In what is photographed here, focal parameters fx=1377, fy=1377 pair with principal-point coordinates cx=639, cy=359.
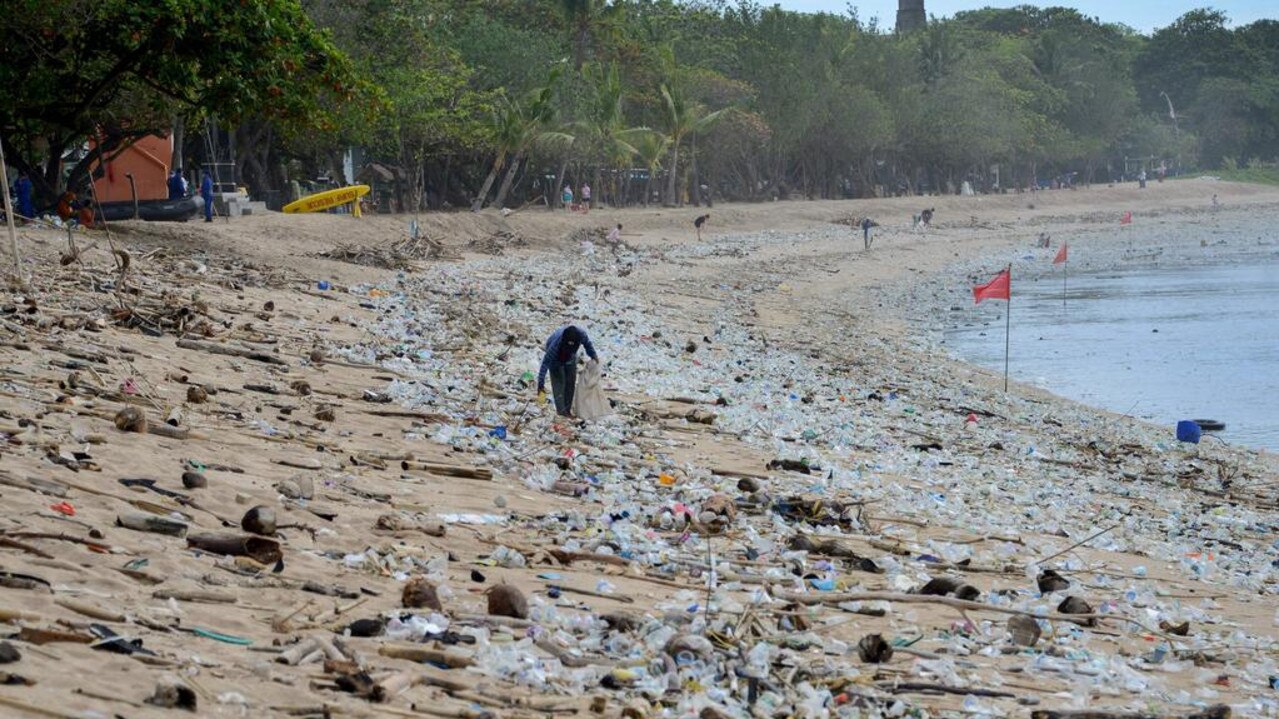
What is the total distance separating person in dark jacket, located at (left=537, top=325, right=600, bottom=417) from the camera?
Result: 41.7 feet

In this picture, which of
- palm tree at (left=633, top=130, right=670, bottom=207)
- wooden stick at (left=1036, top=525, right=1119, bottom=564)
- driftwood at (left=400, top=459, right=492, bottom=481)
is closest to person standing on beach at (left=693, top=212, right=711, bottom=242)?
palm tree at (left=633, top=130, right=670, bottom=207)

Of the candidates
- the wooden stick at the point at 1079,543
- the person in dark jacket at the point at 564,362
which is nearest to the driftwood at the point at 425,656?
the wooden stick at the point at 1079,543

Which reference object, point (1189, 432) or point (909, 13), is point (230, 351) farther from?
point (909, 13)

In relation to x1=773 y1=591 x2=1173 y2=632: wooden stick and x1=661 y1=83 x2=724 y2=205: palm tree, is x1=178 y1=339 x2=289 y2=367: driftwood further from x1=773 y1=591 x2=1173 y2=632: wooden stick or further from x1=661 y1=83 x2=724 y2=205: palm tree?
x1=661 y1=83 x2=724 y2=205: palm tree

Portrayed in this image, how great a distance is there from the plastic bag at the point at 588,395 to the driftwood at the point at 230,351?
9.53ft

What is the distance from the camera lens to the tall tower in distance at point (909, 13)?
129 m

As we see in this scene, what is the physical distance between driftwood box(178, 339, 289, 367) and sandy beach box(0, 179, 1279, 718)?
0.05m

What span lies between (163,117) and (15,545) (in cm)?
2161

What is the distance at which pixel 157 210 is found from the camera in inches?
1153

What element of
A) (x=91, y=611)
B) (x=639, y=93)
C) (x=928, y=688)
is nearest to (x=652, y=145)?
(x=639, y=93)

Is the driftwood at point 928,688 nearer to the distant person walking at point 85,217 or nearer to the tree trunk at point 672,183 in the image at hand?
the distant person walking at point 85,217

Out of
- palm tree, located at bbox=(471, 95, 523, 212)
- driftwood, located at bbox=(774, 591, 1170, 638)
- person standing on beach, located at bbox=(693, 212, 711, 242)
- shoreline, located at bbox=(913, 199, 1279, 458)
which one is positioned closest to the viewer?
driftwood, located at bbox=(774, 591, 1170, 638)

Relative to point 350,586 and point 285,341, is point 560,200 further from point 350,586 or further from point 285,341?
point 350,586

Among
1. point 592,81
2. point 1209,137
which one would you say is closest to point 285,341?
point 592,81
